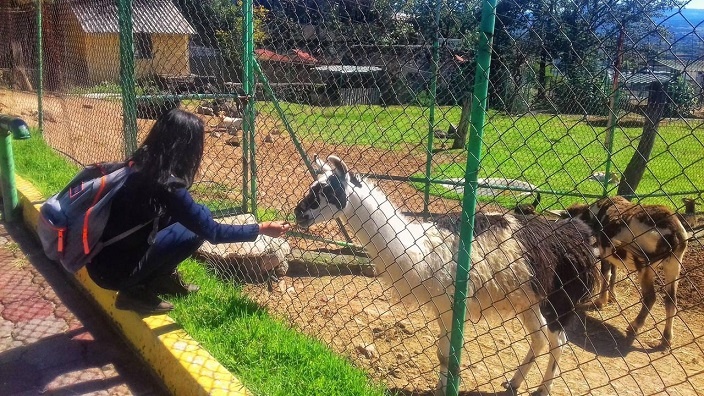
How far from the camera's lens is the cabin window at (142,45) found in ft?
20.9

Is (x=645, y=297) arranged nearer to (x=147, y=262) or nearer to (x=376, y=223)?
(x=376, y=223)

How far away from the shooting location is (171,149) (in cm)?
318

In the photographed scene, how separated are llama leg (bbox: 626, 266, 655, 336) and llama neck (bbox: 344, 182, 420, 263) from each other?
2.41 metres

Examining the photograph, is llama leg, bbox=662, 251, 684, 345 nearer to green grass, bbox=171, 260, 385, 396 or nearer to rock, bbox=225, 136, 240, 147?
green grass, bbox=171, 260, 385, 396

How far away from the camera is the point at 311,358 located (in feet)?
10.7

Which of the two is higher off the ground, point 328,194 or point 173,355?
point 328,194

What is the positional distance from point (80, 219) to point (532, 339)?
2.85 metres

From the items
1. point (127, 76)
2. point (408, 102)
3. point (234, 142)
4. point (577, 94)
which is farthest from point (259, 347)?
point (234, 142)

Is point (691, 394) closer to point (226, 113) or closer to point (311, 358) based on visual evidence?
point (311, 358)

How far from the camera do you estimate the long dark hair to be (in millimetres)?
3166

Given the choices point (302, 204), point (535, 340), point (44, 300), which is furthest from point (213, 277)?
point (535, 340)

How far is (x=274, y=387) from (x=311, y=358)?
0.32 metres

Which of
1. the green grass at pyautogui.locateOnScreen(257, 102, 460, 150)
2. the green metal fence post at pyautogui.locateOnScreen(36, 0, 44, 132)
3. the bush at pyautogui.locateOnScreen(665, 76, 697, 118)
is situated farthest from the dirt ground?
the green metal fence post at pyautogui.locateOnScreen(36, 0, 44, 132)

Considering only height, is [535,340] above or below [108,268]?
below
